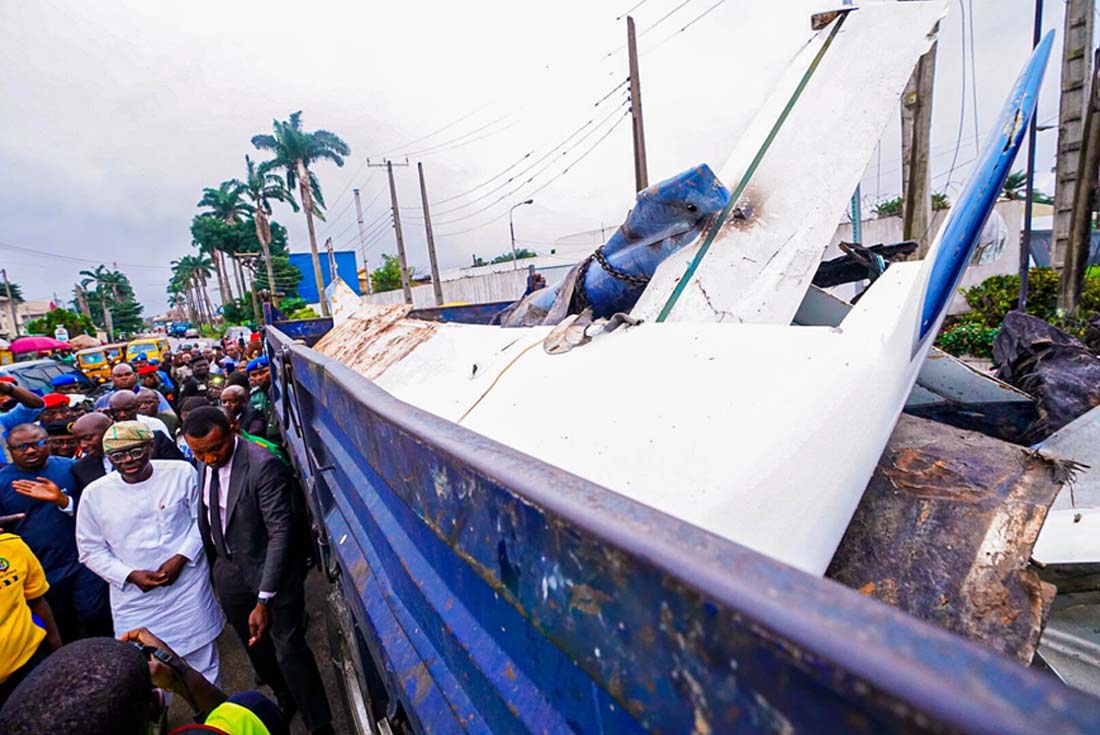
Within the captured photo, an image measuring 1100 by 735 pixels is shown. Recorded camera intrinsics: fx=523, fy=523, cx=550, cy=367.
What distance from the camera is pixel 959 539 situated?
1025mm

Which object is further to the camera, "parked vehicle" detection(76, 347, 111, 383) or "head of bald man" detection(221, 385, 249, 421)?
"parked vehicle" detection(76, 347, 111, 383)

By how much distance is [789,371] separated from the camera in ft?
3.44

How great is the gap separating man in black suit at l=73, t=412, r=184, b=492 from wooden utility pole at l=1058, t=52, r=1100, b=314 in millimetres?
10466

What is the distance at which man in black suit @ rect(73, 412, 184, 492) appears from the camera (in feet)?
9.28

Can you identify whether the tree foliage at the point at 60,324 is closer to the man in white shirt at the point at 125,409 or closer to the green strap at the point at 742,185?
the man in white shirt at the point at 125,409

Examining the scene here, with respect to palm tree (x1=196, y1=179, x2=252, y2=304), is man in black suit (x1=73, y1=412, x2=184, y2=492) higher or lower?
lower

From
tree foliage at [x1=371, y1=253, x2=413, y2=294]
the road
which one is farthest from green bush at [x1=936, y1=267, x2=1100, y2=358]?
tree foliage at [x1=371, y1=253, x2=413, y2=294]

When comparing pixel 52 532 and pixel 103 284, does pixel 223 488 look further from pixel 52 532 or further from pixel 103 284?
pixel 103 284

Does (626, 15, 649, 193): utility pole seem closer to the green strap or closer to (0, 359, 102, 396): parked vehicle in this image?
the green strap

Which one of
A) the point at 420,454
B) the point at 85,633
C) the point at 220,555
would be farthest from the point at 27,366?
the point at 420,454

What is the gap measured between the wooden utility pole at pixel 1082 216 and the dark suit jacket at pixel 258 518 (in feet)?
32.3

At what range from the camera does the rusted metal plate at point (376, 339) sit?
6.99ft

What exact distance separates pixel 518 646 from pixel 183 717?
283 centimetres

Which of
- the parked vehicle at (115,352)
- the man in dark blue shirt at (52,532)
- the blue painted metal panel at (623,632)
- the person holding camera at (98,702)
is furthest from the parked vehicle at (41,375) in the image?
the blue painted metal panel at (623,632)
